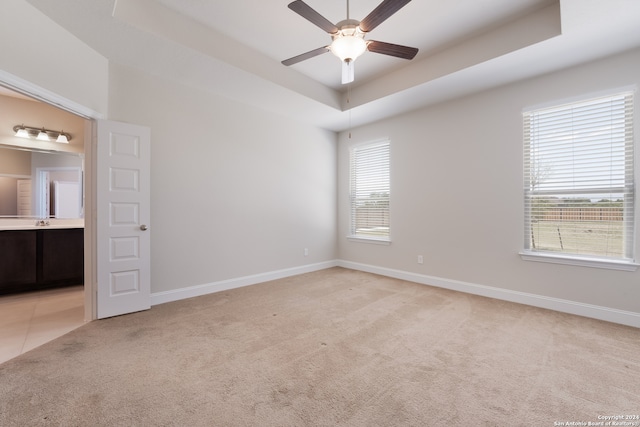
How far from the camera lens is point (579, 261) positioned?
302 centimetres

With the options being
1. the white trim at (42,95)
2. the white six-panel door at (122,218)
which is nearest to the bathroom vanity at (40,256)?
the white six-panel door at (122,218)

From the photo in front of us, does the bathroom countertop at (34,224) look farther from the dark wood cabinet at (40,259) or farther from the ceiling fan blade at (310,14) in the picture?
the ceiling fan blade at (310,14)

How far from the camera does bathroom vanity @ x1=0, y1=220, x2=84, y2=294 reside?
3680 mm

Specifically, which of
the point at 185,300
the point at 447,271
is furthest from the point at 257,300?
the point at 447,271

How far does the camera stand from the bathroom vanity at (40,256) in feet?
12.1

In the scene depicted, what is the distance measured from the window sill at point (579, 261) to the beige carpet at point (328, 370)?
590 millimetres

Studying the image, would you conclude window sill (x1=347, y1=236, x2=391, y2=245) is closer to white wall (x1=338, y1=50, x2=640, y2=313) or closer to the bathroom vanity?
white wall (x1=338, y1=50, x2=640, y2=313)

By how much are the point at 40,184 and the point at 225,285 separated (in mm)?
3471

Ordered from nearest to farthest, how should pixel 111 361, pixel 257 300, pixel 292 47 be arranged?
pixel 111 361 → pixel 292 47 → pixel 257 300

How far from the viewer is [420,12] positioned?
2.70 meters

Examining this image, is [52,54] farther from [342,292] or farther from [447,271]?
[447,271]

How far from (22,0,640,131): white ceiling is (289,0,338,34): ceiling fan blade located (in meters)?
0.86

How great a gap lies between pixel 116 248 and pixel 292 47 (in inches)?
121

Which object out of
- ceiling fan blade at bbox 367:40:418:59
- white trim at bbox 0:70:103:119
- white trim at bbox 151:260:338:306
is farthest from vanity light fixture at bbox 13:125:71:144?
ceiling fan blade at bbox 367:40:418:59
